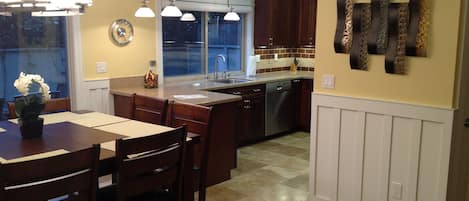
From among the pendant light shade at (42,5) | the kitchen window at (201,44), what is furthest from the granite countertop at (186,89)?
the pendant light shade at (42,5)

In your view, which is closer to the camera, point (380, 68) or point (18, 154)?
point (18, 154)

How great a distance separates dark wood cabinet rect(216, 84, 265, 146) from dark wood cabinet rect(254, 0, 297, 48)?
88 centimetres

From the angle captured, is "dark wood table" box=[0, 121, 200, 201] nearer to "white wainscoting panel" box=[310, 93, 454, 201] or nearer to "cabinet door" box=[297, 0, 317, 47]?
"white wainscoting panel" box=[310, 93, 454, 201]

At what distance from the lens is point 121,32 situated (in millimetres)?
4520

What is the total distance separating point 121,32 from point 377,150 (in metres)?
2.77

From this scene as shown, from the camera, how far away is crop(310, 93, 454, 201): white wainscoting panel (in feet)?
10.1

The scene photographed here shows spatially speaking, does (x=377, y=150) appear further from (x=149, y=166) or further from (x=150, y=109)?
(x=149, y=166)

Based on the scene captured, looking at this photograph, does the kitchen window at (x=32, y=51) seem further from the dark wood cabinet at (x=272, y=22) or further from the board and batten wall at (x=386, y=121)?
the dark wood cabinet at (x=272, y=22)

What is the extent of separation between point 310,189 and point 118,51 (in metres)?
2.39

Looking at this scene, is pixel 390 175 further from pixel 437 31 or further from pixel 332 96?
pixel 437 31

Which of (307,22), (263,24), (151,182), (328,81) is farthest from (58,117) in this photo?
(307,22)

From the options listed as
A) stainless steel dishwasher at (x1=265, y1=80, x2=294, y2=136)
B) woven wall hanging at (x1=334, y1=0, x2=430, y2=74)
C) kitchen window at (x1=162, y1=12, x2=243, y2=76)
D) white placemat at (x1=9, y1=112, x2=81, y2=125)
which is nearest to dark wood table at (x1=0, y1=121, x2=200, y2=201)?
white placemat at (x1=9, y1=112, x2=81, y2=125)

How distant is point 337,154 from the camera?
3.59 meters

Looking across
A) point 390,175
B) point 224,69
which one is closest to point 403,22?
point 390,175
